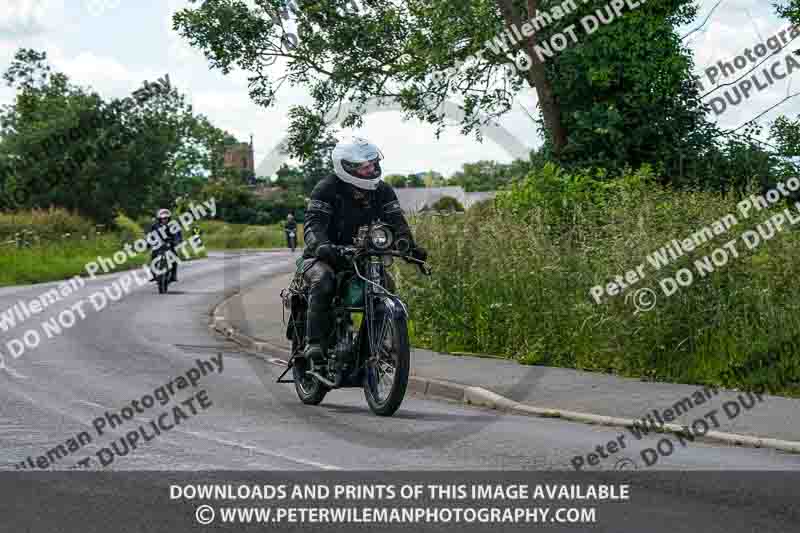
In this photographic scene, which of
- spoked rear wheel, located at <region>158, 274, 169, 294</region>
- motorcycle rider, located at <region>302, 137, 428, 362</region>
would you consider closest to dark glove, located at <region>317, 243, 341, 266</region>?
motorcycle rider, located at <region>302, 137, 428, 362</region>

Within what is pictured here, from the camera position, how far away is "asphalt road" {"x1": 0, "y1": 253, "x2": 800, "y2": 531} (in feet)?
26.7

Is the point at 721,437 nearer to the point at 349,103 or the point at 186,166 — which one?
the point at 349,103

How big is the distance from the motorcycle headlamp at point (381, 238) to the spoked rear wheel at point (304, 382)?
1.48m

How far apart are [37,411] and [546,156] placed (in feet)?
50.7

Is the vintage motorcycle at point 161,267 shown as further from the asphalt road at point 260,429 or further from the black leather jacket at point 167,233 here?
the asphalt road at point 260,429

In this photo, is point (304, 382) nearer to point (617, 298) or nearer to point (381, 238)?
point (381, 238)

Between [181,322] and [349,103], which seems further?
[349,103]

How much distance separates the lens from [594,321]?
1347 cm

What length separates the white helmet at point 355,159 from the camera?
33.5 ft

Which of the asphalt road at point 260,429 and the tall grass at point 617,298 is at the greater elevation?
the tall grass at point 617,298

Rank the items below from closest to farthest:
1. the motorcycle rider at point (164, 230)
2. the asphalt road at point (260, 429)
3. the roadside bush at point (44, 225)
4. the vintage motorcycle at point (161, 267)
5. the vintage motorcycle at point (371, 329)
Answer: the asphalt road at point (260, 429) → the vintage motorcycle at point (371, 329) → the motorcycle rider at point (164, 230) → the vintage motorcycle at point (161, 267) → the roadside bush at point (44, 225)

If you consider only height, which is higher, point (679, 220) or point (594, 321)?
point (679, 220)

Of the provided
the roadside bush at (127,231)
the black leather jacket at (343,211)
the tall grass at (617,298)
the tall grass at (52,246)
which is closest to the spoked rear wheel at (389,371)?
the black leather jacket at (343,211)

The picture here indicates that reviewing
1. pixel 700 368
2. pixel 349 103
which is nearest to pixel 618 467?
pixel 700 368
